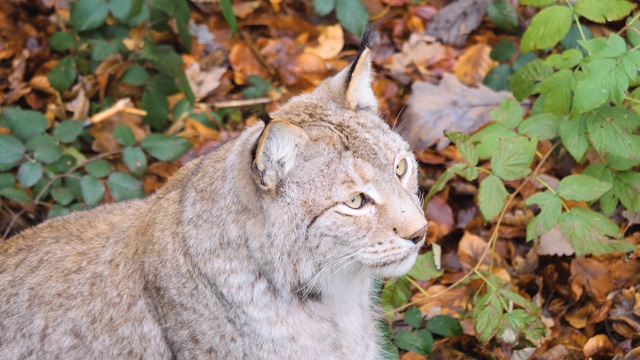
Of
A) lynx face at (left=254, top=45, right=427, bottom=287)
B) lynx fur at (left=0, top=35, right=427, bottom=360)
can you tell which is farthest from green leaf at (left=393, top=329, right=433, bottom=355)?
lynx face at (left=254, top=45, right=427, bottom=287)

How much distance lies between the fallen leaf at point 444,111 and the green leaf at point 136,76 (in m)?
1.93

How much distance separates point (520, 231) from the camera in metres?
5.32

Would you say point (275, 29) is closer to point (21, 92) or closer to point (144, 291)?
point (21, 92)

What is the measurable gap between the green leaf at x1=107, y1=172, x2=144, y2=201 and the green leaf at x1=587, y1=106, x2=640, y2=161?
2.83m

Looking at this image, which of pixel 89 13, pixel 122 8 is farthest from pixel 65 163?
pixel 122 8

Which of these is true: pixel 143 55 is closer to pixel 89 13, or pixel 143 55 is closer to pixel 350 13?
pixel 89 13

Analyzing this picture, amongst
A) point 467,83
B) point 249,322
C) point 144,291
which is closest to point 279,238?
point 249,322

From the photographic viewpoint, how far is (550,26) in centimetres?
430

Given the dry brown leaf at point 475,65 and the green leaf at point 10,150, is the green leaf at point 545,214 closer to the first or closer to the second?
the dry brown leaf at point 475,65

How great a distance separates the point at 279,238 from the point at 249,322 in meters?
0.44

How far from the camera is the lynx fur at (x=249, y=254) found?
334 cm

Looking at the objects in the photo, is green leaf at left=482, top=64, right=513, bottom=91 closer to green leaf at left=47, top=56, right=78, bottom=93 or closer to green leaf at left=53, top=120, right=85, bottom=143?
green leaf at left=53, top=120, right=85, bottom=143

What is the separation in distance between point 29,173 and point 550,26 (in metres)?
3.27

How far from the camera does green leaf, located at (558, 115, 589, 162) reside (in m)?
4.14
